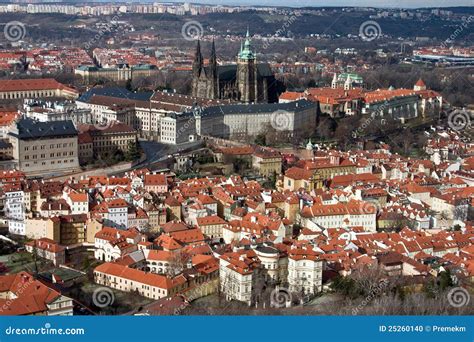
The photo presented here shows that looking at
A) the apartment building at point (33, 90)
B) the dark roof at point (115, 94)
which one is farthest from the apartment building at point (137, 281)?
the apartment building at point (33, 90)

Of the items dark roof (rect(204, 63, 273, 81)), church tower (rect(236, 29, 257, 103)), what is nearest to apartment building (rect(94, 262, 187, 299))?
church tower (rect(236, 29, 257, 103))

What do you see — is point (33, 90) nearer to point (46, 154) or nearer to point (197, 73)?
point (197, 73)

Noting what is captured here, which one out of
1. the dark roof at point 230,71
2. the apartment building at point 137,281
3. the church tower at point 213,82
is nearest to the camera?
the apartment building at point 137,281

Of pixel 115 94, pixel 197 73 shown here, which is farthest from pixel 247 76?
pixel 115 94

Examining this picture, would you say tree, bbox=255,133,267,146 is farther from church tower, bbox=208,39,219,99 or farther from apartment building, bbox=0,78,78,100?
apartment building, bbox=0,78,78,100

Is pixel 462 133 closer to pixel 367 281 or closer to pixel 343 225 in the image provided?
pixel 343 225

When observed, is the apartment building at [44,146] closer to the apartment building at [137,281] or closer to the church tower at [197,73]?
the apartment building at [137,281]
